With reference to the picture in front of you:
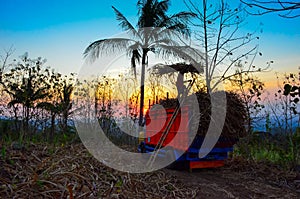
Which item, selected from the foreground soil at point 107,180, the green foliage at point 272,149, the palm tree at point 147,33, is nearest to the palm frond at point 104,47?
the palm tree at point 147,33

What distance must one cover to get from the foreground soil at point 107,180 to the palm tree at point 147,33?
9397 millimetres

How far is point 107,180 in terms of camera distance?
9.18 feet

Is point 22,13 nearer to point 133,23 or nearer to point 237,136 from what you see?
point 237,136

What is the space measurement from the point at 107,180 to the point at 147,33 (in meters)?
14.1

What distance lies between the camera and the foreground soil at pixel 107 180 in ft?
6.57

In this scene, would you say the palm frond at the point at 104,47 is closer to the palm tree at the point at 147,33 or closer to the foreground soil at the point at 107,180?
the palm tree at the point at 147,33

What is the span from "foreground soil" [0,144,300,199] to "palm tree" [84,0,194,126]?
940 cm

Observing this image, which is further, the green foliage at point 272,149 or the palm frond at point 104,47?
the palm frond at point 104,47

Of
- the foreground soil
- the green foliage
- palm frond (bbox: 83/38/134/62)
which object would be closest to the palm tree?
palm frond (bbox: 83/38/134/62)

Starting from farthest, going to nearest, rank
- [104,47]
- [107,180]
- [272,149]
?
[104,47], [272,149], [107,180]

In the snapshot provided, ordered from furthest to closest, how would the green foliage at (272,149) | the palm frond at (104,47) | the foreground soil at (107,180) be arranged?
the palm frond at (104,47) → the green foliage at (272,149) → the foreground soil at (107,180)

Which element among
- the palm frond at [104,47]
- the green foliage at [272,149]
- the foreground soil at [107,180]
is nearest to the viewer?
the foreground soil at [107,180]

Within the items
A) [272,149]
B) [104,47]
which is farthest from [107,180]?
[104,47]

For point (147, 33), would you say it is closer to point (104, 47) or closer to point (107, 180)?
point (104, 47)
